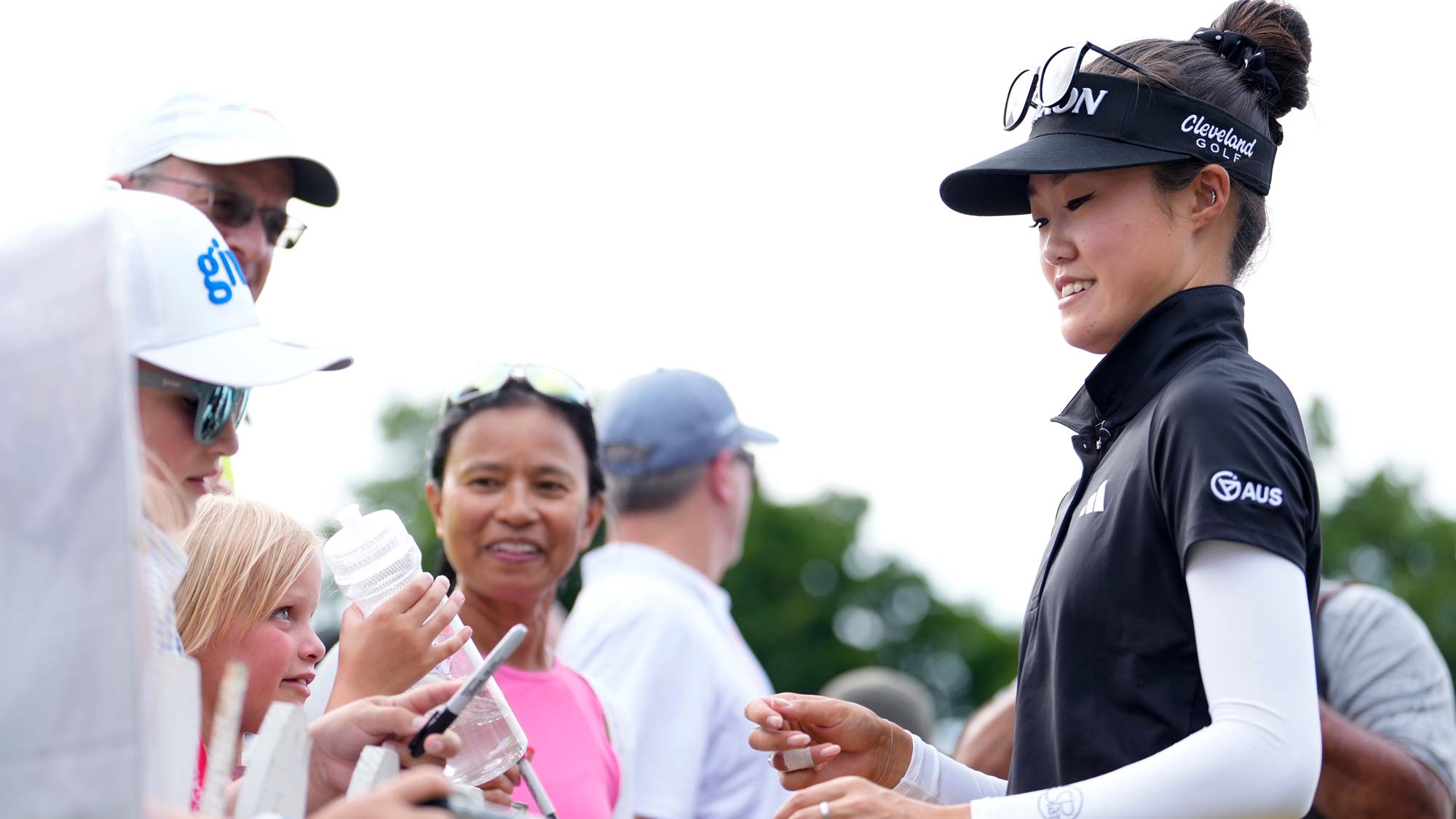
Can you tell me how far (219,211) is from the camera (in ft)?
14.3

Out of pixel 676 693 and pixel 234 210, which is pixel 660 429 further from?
pixel 234 210

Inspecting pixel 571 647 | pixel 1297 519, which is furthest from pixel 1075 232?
pixel 571 647

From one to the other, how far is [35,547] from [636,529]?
3745mm

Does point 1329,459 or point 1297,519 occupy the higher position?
point 1297,519

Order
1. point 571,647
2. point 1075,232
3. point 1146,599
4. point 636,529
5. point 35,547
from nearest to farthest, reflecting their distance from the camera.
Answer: point 35,547 < point 1146,599 < point 1075,232 < point 571,647 < point 636,529

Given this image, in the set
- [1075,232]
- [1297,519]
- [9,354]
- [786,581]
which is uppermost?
[1075,232]

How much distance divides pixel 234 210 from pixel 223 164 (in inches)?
6.3

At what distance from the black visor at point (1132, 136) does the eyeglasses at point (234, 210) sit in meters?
2.46

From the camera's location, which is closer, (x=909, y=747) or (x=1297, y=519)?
(x=1297, y=519)

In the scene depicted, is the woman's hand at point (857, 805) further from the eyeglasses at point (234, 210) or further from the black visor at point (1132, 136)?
the eyeglasses at point (234, 210)

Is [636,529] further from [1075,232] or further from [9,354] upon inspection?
[9,354]

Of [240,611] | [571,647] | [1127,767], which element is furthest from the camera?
[571,647]

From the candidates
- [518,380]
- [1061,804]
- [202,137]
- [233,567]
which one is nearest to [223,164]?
[202,137]

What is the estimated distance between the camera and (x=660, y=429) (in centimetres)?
539
